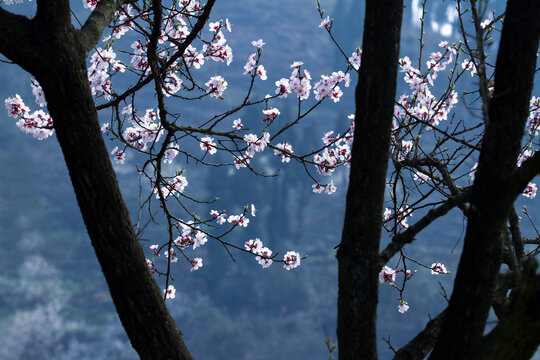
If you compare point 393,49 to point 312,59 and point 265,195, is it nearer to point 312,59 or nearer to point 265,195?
point 265,195

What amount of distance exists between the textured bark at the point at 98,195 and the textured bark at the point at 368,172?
2.43 ft

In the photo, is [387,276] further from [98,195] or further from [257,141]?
[98,195]

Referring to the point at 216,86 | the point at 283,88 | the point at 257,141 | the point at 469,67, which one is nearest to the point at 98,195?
the point at 257,141

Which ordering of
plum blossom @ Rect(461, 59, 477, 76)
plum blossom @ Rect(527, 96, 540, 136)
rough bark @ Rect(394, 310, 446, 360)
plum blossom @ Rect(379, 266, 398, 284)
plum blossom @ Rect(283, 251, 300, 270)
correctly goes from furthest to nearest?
plum blossom @ Rect(283, 251, 300, 270), plum blossom @ Rect(379, 266, 398, 284), plum blossom @ Rect(461, 59, 477, 76), plum blossom @ Rect(527, 96, 540, 136), rough bark @ Rect(394, 310, 446, 360)

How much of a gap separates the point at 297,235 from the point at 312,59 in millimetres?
45662

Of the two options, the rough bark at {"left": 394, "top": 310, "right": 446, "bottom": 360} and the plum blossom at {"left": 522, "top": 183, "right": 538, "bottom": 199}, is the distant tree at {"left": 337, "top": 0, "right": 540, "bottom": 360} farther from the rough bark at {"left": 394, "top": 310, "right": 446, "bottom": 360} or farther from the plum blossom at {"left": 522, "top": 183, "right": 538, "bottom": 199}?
the plum blossom at {"left": 522, "top": 183, "right": 538, "bottom": 199}

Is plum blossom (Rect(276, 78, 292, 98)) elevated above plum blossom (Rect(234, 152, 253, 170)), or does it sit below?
above

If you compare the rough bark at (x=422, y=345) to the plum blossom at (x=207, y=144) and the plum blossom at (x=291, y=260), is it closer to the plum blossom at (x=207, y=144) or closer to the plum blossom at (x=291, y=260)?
the plum blossom at (x=207, y=144)

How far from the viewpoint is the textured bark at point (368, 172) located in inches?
75.0

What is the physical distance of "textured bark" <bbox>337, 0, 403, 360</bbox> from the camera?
1906 mm

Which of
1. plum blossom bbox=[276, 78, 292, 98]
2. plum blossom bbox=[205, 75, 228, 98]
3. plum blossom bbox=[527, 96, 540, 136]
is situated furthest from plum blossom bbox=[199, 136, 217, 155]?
plum blossom bbox=[527, 96, 540, 136]

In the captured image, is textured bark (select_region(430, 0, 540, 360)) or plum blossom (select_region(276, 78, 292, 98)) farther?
plum blossom (select_region(276, 78, 292, 98))

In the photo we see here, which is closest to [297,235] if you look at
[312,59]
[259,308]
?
[259,308]

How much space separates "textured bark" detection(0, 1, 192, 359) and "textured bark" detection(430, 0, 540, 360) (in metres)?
1.09
